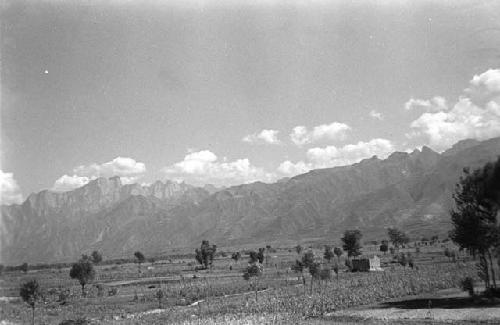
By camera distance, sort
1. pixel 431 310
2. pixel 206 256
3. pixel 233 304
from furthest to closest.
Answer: pixel 206 256
pixel 233 304
pixel 431 310

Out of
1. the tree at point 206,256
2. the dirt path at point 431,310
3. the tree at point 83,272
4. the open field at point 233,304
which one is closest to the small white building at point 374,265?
the open field at point 233,304

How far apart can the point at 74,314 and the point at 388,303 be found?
125 ft

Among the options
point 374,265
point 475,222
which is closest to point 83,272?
point 374,265

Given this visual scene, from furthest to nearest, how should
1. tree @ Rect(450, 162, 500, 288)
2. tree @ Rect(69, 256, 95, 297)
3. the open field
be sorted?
tree @ Rect(69, 256, 95, 297)
tree @ Rect(450, 162, 500, 288)
the open field

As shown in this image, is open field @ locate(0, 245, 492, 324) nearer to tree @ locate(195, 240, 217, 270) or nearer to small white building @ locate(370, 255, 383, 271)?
small white building @ locate(370, 255, 383, 271)

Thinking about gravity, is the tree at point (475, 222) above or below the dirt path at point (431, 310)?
above

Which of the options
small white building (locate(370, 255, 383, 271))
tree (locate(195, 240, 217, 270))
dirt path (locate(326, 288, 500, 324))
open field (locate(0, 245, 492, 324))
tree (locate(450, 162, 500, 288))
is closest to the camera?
dirt path (locate(326, 288, 500, 324))

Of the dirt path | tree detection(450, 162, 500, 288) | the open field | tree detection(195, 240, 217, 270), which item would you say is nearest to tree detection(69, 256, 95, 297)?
the open field

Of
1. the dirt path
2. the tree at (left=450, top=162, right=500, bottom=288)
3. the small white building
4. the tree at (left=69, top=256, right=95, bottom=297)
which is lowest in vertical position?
the small white building

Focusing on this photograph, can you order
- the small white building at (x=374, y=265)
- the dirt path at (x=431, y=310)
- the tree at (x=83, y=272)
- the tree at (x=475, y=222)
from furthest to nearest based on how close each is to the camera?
the small white building at (x=374, y=265), the tree at (x=83, y=272), the tree at (x=475, y=222), the dirt path at (x=431, y=310)

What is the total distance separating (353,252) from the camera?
123 metres

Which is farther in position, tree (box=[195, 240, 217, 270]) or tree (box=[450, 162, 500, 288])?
tree (box=[195, 240, 217, 270])

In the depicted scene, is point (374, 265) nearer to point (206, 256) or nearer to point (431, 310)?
point (431, 310)

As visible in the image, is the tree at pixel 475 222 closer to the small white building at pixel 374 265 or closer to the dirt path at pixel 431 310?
the dirt path at pixel 431 310
